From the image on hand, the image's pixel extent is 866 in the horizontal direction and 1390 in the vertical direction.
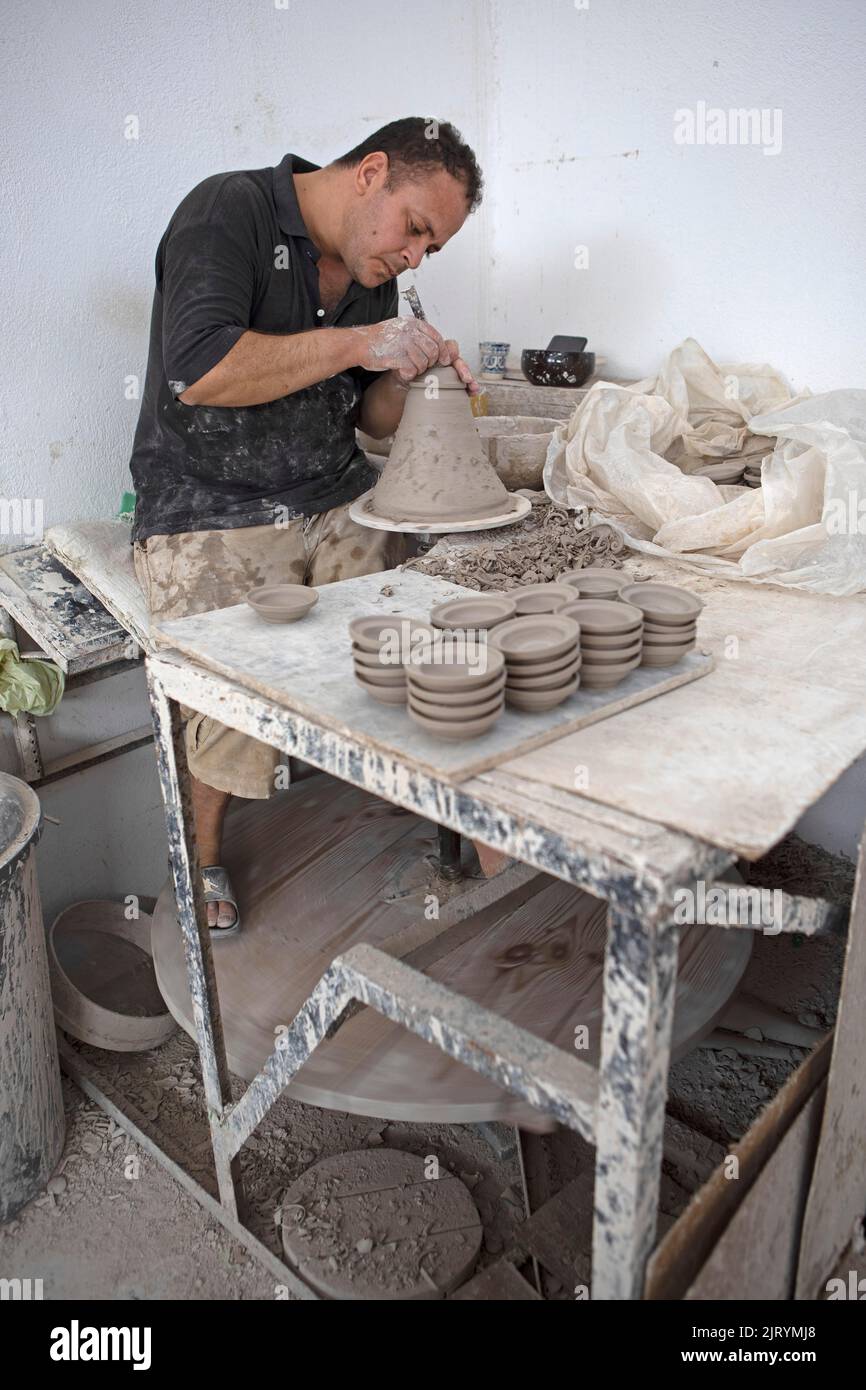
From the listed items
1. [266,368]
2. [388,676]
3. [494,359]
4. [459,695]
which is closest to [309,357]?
[266,368]

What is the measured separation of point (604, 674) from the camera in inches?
52.8

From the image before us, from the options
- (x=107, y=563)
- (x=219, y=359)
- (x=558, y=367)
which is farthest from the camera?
(x=558, y=367)

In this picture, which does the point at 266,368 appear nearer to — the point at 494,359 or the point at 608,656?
the point at 608,656

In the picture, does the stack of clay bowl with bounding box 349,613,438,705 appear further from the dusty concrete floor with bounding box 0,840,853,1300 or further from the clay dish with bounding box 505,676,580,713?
the dusty concrete floor with bounding box 0,840,853,1300

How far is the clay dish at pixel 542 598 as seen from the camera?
1.49 m

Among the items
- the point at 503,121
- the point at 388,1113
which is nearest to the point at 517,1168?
the point at 388,1113

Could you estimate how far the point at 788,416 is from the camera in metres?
2.26

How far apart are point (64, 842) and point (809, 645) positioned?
2165 mm

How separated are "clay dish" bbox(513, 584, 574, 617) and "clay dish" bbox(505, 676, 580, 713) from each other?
0.69 feet

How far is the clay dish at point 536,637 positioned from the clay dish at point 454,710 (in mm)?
86

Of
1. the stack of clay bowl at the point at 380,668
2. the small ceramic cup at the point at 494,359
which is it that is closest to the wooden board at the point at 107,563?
the stack of clay bowl at the point at 380,668

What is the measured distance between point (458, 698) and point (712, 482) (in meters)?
1.27

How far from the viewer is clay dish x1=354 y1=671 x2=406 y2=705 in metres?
1.29

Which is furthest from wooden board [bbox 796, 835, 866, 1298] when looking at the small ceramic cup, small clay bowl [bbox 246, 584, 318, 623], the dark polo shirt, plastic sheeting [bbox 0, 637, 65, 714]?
the small ceramic cup
